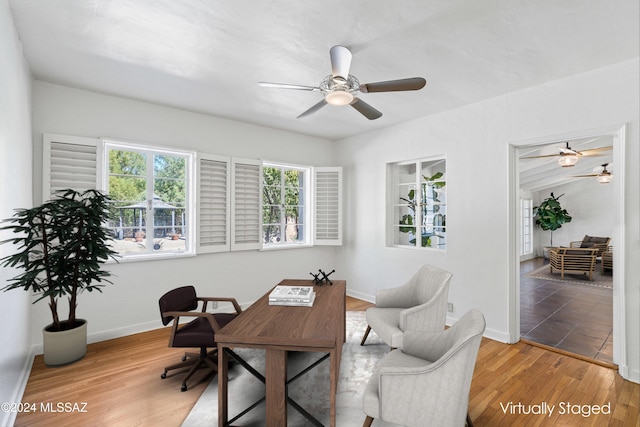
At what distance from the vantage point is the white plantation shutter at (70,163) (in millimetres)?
2922

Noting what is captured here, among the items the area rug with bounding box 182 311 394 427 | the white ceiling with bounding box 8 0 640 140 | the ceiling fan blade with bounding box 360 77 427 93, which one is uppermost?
the white ceiling with bounding box 8 0 640 140

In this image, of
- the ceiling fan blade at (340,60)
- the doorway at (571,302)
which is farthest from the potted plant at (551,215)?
the ceiling fan blade at (340,60)

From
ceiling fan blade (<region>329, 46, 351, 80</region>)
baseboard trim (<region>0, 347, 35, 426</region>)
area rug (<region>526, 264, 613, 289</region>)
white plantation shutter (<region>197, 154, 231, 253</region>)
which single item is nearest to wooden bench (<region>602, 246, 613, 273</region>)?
area rug (<region>526, 264, 613, 289</region>)

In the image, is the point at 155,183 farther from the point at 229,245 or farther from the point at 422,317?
the point at 422,317

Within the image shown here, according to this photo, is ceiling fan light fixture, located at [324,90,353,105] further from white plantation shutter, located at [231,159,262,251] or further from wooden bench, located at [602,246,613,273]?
wooden bench, located at [602,246,613,273]

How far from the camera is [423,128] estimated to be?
13.2 ft

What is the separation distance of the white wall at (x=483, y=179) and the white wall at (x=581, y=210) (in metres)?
7.97

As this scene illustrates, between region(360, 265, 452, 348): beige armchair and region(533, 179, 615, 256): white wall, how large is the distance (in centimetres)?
902

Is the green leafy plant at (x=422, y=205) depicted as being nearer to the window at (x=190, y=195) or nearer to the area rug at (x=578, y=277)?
the window at (x=190, y=195)

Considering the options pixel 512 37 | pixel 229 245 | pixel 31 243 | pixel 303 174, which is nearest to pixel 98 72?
pixel 31 243

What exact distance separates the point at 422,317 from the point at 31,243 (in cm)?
316

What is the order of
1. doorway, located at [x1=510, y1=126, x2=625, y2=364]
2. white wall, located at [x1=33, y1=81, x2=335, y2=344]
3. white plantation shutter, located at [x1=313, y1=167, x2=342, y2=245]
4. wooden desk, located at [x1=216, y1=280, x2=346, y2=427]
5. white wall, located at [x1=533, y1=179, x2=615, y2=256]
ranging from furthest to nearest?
white wall, located at [x1=533, y1=179, x2=615, y2=256] → white plantation shutter, located at [x1=313, y1=167, x2=342, y2=245] → white wall, located at [x1=33, y1=81, x2=335, y2=344] → doorway, located at [x1=510, y1=126, x2=625, y2=364] → wooden desk, located at [x1=216, y1=280, x2=346, y2=427]

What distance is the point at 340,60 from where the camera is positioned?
1.98 metres

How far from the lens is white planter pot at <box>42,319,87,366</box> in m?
2.64
